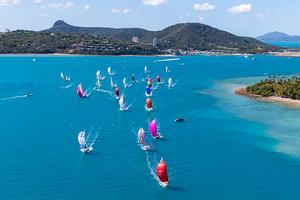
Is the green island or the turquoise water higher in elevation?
the turquoise water

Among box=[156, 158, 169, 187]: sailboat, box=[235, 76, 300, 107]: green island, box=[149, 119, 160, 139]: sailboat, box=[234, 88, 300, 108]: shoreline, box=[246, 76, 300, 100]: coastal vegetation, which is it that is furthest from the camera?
box=[246, 76, 300, 100]: coastal vegetation

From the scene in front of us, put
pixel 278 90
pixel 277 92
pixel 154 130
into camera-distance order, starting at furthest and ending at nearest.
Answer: pixel 277 92, pixel 278 90, pixel 154 130

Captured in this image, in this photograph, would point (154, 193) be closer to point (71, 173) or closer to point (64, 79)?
point (71, 173)

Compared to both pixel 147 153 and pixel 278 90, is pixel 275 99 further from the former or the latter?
pixel 147 153

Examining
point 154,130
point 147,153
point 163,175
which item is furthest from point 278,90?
point 163,175

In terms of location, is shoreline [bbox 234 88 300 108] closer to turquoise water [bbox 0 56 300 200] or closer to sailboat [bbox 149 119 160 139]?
turquoise water [bbox 0 56 300 200]

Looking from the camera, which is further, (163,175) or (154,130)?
(154,130)


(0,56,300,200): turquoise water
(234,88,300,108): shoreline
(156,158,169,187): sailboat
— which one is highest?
(156,158,169,187): sailboat

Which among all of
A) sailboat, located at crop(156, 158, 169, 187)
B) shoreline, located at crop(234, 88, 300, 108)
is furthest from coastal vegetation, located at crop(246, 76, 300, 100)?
sailboat, located at crop(156, 158, 169, 187)
